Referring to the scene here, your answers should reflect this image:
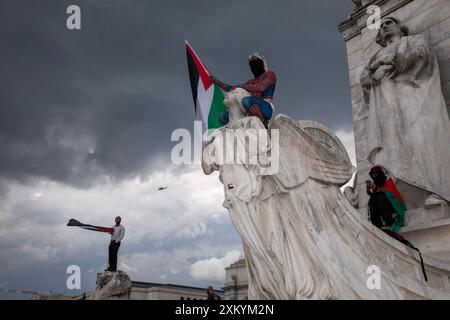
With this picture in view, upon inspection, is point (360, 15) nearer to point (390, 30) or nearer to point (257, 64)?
point (390, 30)

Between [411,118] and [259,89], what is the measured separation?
2.95 metres

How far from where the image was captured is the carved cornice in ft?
31.3

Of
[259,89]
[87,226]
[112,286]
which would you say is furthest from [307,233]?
[87,226]

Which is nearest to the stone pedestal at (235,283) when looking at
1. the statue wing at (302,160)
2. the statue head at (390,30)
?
the statue wing at (302,160)

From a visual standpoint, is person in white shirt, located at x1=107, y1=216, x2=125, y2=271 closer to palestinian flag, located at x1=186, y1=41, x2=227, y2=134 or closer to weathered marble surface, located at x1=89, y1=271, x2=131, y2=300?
weathered marble surface, located at x1=89, y1=271, x2=131, y2=300

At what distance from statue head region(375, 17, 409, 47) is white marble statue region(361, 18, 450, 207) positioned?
8cm

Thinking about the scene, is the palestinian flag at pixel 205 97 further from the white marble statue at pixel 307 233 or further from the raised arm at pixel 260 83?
the white marble statue at pixel 307 233

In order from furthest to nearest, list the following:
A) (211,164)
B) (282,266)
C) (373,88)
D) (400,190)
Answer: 1. (373,88)
2. (400,190)
3. (211,164)
4. (282,266)

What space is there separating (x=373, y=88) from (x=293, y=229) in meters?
4.22

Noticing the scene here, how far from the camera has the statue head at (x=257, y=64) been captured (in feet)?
24.0

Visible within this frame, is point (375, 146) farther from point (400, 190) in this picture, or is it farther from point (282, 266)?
point (282, 266)

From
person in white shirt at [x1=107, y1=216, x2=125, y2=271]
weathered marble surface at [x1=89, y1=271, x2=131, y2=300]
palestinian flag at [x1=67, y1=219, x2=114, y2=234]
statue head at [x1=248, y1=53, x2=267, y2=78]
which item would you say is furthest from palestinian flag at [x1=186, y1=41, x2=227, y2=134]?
weathered marble surface at [x1=89, y1=271, x2=131, y2=300]
